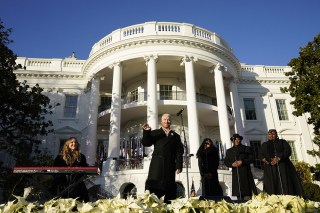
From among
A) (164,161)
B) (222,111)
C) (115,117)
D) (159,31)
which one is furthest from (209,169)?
(159,31)

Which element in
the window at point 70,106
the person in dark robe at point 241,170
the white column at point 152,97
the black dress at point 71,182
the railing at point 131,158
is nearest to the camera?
the black dress at point 71,182

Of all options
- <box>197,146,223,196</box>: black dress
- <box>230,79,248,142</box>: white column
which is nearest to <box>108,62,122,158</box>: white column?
<box>197,146,223,196</box>: black dress

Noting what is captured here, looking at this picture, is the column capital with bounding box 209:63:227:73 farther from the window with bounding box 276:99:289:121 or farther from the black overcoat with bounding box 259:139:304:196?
the black overcoat with bounding box 259:139:304:196

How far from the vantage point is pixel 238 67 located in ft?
67.1

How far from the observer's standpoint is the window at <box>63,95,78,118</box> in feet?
67.8

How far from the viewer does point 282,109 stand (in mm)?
23047

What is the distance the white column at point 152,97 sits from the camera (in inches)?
594

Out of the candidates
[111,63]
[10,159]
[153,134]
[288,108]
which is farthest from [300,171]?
[10,159]

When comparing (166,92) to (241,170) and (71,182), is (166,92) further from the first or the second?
(71,182)

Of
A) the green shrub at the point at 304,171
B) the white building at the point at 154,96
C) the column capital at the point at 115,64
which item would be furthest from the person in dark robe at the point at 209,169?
the green shrub at the point at 304,171

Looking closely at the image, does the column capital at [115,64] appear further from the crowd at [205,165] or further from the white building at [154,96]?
the crowd at [205,165]

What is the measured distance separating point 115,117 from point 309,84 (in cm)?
1090

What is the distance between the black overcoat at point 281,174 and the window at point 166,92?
503 inches

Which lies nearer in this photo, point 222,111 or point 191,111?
point 191,111
